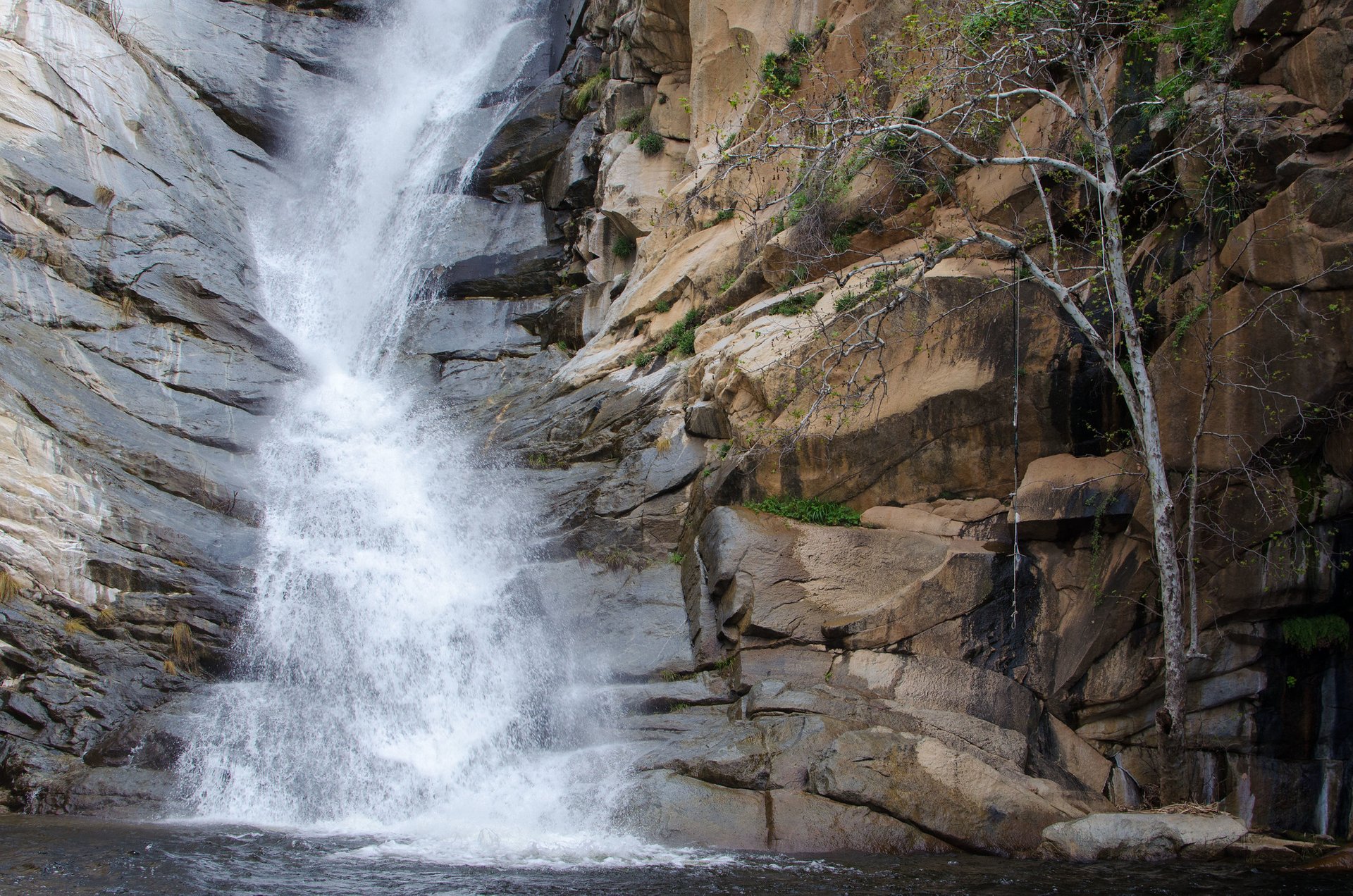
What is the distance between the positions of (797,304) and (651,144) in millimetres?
9689

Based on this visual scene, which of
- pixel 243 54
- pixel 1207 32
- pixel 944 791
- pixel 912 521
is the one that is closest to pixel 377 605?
pixel 912 521

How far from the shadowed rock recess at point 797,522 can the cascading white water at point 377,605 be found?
765mm

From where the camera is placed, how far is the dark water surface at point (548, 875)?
7.96 meters

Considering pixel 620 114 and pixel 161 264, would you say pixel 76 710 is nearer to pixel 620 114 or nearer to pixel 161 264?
pixel 161 264

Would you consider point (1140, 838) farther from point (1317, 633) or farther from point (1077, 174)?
point (1077, 174)

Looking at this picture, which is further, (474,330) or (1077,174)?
(474,330)

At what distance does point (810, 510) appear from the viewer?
13766mm

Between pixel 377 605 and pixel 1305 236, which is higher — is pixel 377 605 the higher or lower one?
the lower one

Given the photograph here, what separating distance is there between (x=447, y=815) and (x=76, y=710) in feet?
17.5

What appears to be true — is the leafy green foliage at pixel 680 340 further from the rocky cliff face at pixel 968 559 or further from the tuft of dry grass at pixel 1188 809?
the tuft of dry grass at pixel 1188 809

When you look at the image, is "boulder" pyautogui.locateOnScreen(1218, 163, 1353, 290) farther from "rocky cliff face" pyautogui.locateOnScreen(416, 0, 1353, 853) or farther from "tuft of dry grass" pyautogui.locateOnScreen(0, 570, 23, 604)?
"tuft of dry grass" pyautogui.locateOnScreen(0, 570, 23, 604)

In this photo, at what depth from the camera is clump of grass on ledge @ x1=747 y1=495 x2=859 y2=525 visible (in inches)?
537

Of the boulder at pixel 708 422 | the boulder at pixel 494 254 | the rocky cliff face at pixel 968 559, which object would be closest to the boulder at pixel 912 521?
the rocky cliff face at pixel 968 559

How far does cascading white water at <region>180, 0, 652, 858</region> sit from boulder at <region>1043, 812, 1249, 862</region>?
4.44 m
